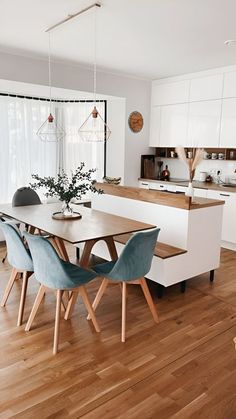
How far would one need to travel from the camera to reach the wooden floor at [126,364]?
1945 millimetres

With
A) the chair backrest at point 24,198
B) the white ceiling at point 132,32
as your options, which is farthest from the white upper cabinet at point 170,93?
the chair backrest at point 24,198

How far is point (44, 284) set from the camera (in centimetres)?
256

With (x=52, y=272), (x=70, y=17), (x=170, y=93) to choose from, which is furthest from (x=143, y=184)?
(x=52, y=272)

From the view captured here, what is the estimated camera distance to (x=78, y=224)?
3.04 meters

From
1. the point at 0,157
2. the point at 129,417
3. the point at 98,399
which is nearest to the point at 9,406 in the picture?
the point at 98,399

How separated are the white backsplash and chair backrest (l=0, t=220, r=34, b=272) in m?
3.67

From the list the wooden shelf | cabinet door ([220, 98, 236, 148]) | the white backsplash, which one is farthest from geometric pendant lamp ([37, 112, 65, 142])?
cabinet door ([220, 98, 236, 148])

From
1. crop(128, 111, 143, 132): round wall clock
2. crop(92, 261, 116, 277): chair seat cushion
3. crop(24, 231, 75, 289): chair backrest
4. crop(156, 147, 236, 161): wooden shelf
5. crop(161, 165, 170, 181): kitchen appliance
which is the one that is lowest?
crop(92, 261, 116, 277): chair seat cushion

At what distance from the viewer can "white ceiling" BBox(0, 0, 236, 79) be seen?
9.40 ft

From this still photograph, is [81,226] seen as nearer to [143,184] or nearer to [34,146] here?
[34,146]

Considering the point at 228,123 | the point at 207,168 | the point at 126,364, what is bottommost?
the point at 126,364

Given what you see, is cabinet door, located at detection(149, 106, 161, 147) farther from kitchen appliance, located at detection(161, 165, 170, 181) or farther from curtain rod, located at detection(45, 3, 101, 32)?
curtain rod, located at detection(45, 3, 101, 32)

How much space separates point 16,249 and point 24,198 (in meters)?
1.56

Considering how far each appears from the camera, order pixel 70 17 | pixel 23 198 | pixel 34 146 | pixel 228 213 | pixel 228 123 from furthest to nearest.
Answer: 1. pixel 34 146
2. pixel 228 123
3. pixel 228 213
4. pixel 23 198
5. pixel 70 17
